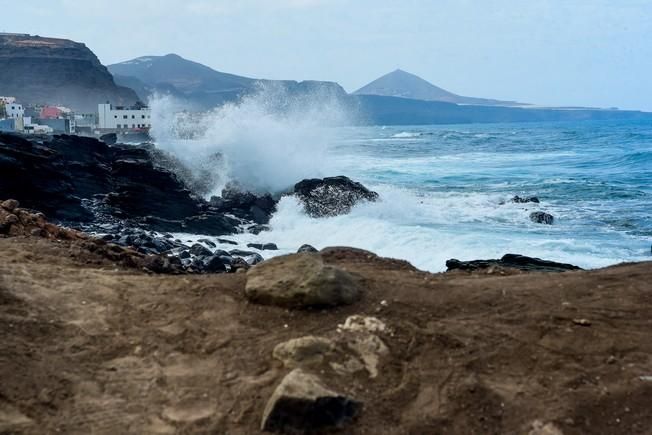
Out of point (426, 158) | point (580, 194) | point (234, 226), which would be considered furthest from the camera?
point (426, 158)

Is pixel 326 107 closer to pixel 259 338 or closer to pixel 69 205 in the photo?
pixel 69 205

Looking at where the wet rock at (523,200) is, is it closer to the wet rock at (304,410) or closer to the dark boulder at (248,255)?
the dark boulder at (248,255)

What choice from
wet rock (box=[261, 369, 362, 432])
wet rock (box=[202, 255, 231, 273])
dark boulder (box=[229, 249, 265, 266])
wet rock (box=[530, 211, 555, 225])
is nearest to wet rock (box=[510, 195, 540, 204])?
wet rock (box=[530, 211, 555, 225])

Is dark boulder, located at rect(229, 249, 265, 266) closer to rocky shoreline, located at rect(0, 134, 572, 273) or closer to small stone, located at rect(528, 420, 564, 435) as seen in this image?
rocky shoreline, located at rect(0, 134, 572, 273)

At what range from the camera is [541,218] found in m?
18.7

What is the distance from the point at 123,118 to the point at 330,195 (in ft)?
157

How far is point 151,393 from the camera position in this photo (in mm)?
4168

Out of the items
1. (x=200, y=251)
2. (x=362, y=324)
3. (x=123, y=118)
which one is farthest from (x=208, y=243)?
(x=123, y=118)

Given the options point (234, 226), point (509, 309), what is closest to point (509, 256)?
point (509, 309)

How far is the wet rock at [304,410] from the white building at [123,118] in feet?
201

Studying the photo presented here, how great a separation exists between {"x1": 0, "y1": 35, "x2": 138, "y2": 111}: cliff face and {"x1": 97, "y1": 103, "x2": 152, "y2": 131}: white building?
3161cm

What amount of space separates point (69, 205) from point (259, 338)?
13619 mm

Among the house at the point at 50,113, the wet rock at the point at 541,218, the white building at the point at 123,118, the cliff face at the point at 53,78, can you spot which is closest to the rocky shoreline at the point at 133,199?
the wet rock at the point at 541,218

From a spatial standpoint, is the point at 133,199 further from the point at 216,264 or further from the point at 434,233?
the point at 434,233
